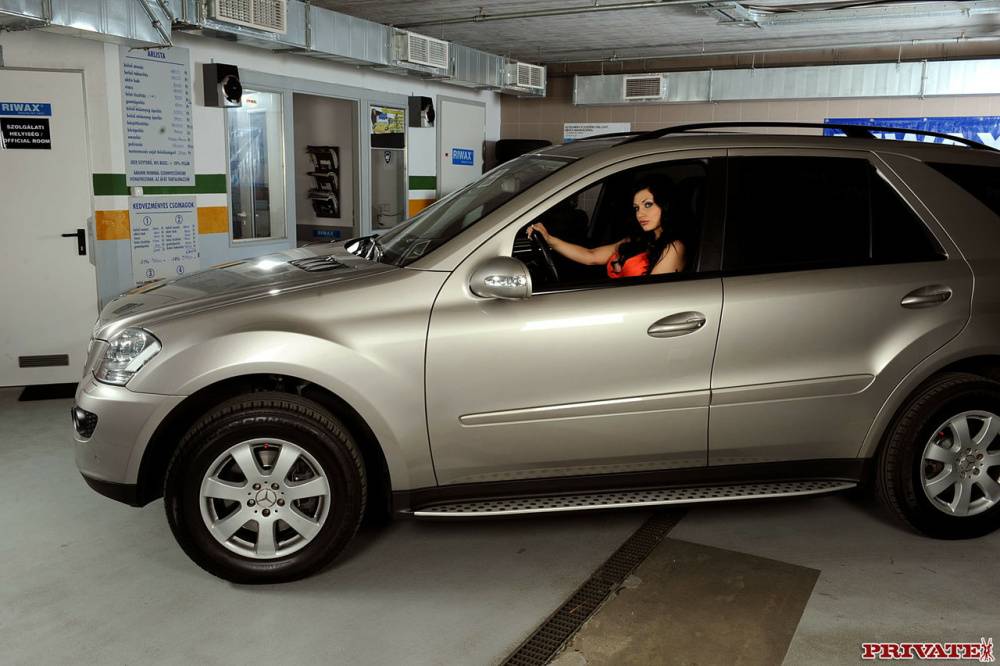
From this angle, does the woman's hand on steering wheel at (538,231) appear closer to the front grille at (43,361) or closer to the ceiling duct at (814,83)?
the front grille at (43,361)

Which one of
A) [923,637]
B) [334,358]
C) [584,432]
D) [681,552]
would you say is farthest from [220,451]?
[923,637]

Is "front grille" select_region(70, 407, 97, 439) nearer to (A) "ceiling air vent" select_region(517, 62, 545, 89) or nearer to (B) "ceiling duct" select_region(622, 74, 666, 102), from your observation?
(A) "ceiling air vent" select_region(517, 62, 545, 89)

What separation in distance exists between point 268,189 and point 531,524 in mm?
5064

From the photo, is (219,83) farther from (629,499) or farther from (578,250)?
(629,499)

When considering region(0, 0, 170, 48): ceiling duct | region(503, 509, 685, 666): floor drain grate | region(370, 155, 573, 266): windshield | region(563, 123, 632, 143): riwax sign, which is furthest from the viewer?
region(563, 123, 632, 143): riwax sign

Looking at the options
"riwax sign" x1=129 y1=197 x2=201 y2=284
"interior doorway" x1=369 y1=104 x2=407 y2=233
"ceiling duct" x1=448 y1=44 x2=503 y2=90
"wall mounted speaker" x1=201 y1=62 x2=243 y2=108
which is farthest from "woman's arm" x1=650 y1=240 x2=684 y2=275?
"ceiling duct" x1=448 y1=44 x2=503 y2=90

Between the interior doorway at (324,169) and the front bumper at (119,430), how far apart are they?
6.41 m

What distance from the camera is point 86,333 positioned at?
568cm

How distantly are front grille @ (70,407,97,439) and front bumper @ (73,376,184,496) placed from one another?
1cm

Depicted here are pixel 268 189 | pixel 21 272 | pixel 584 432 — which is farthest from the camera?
pixel 268 189

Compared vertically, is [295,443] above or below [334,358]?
below

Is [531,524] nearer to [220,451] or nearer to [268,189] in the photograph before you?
[220,451]

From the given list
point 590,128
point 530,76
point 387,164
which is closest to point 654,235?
point 387,164

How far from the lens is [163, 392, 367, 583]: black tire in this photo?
2.77 m
